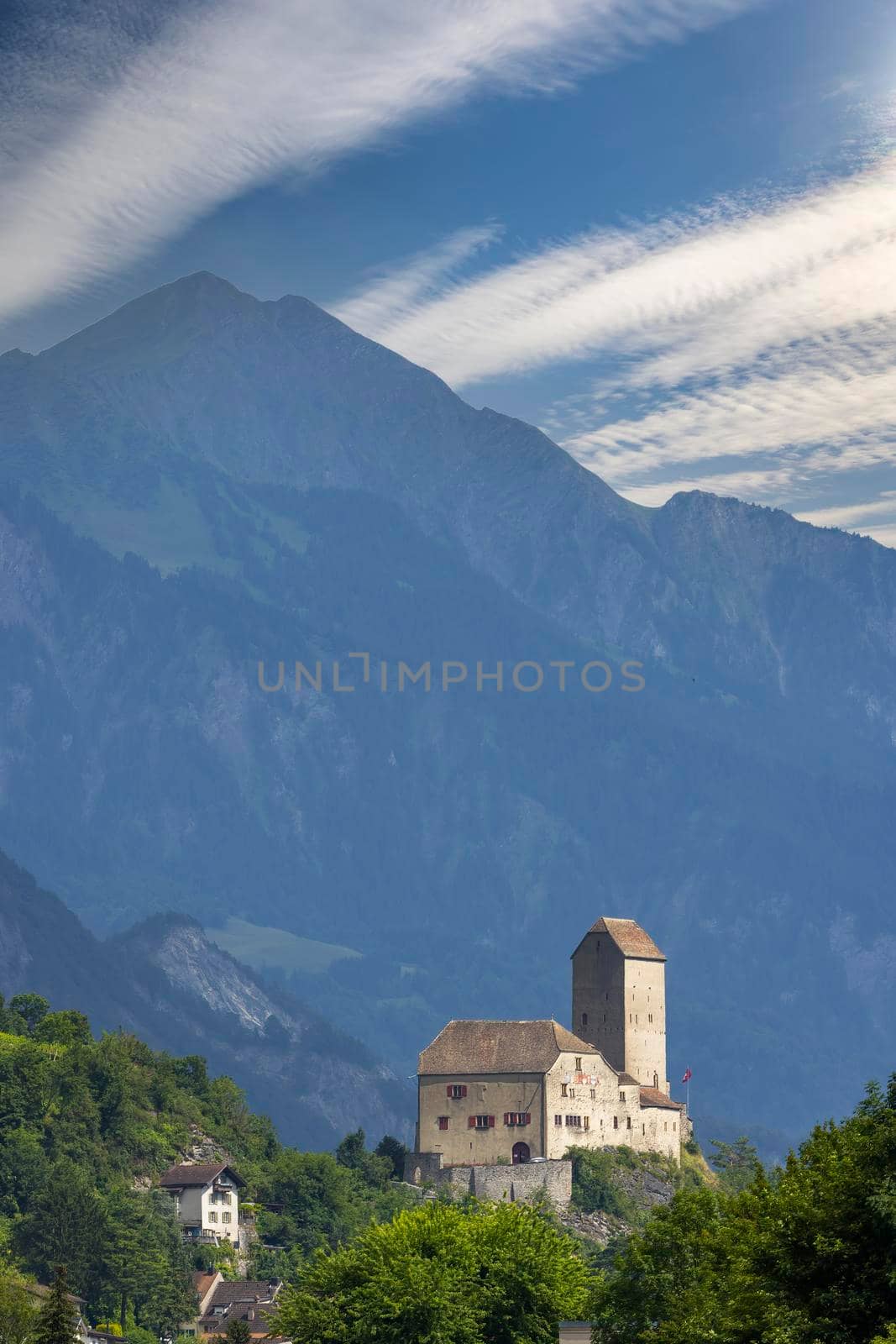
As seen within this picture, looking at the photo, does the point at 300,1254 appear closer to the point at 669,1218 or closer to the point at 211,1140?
the point at 211,1140

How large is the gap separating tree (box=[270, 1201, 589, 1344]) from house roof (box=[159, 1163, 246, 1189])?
2858 inches

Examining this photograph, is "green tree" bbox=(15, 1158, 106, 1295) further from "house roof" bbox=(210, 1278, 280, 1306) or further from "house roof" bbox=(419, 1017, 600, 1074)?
"house roof" bbox=(419, 1017, 600, 1074)

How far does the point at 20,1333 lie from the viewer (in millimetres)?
122812

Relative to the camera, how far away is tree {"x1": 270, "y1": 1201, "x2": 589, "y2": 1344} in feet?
330

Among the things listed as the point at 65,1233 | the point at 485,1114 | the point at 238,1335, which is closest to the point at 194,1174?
the point at 65,1233

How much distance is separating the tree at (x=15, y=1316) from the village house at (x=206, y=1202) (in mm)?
49930

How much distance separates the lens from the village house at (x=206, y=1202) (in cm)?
17912

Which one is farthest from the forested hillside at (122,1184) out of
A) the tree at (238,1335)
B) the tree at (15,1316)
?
the tree at (15,1316)

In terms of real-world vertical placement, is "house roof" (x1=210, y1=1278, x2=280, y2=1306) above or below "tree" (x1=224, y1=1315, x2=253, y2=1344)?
above

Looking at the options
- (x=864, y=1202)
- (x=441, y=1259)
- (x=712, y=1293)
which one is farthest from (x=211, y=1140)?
(x=864, y=1202)

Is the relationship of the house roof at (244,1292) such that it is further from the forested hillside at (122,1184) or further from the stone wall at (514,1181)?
the stone wall at (514,1181)

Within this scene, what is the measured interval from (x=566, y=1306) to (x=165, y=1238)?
242ft

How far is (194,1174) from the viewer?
7210 inches

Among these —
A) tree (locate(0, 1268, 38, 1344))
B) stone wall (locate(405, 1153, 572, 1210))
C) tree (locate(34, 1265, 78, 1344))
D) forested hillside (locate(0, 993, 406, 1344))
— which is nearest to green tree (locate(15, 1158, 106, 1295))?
forested hillside (locate(0, 993, 406, 1344))
